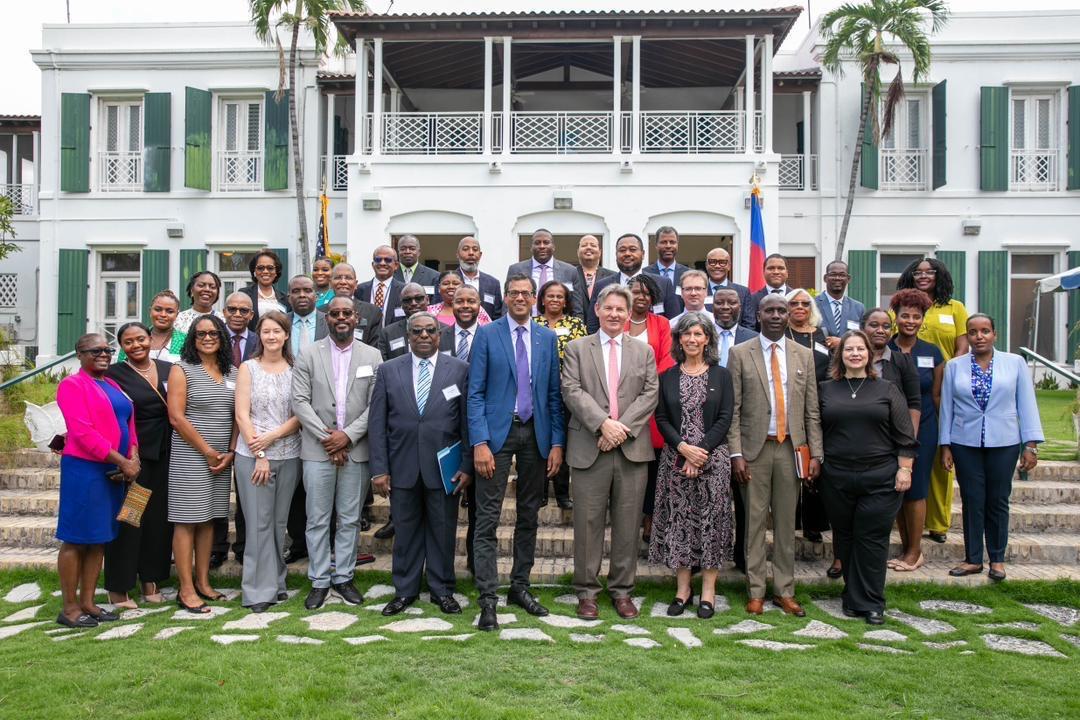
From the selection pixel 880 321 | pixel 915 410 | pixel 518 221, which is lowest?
pixel 915 410

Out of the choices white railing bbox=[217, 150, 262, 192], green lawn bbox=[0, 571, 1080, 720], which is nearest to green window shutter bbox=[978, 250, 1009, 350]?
green lawn bbox=[0, 571, 1080, 720]

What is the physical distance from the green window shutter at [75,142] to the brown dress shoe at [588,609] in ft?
51.9

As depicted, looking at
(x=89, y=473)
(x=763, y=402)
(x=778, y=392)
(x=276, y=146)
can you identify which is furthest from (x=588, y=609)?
(x=276, y=146)

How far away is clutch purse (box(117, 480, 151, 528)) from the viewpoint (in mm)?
5047

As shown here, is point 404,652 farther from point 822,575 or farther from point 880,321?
point 880,321

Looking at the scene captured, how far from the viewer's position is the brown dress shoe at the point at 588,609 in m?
5.00

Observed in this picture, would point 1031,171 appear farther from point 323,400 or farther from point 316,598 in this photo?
point 316,598

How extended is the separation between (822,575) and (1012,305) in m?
13.3

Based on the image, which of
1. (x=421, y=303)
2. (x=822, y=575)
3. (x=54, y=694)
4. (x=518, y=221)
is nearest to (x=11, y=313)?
(x=518, y=221)

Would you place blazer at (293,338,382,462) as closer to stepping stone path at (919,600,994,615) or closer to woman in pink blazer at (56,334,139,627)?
woman in pink blazer at (56,334,139,627)

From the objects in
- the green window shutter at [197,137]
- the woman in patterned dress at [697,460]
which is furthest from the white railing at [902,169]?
the green window shutter at [197,137]

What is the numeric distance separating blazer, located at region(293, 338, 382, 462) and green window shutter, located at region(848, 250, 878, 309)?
12995mm

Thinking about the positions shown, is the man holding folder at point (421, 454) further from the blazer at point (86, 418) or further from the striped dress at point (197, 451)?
the blazer at point (86, 418)

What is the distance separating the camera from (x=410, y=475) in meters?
5.16
